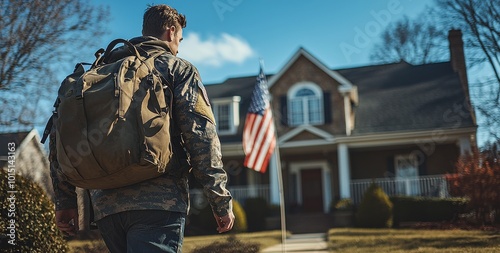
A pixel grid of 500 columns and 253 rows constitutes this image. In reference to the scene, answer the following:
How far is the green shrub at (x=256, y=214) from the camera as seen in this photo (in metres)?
19.5

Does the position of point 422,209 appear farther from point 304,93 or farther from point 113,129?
point 113,129

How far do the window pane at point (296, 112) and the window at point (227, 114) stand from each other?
108 inches

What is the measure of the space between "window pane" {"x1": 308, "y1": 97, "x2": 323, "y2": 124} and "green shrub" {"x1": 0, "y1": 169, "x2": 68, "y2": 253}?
15978 millimetres

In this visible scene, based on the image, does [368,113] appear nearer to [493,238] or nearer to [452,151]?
[452,151]

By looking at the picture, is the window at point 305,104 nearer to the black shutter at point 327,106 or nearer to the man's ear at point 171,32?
the black shutter at point 327,106

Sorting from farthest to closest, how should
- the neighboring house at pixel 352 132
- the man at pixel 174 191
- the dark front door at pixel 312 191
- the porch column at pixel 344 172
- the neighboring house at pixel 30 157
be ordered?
the dark front door at pixel 312 191 < the neighboring house at pixel 352 132 < the porch column at pixel 344 172 < the neighboring house at pixel 30 157 < the man at pixel 174 191

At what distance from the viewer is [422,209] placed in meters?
17.2

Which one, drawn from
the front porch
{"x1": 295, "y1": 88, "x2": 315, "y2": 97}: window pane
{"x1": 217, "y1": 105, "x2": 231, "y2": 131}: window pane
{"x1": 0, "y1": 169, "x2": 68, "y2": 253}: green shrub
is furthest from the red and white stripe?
{"x1": 217, "y1": 105, "x2": 231, "y2": 131}: window pane

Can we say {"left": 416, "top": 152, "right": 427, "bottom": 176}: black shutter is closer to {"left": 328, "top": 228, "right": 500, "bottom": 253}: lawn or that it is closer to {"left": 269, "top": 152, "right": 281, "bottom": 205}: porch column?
{"left": 269, "top": 152, "right": 281, "bottom": 205}: porch column

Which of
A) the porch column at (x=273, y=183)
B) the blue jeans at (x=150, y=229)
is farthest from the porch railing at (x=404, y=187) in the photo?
the blue jeans at (x=150, y=229)

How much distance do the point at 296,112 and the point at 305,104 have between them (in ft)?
1.60

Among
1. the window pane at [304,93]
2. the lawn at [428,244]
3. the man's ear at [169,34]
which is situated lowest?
the lawn at [428,244]

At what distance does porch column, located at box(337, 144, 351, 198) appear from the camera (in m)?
20.4

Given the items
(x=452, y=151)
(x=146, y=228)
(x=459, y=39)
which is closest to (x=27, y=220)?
(x=146, y=228)
